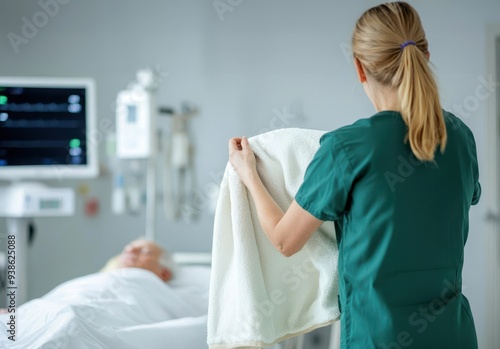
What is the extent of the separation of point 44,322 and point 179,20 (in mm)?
2402

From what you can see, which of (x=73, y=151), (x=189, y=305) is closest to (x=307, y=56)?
(x=73, y=151)

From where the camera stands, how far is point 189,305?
8.11 ft

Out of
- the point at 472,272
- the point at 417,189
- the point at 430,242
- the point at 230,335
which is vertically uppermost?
the point at 417,189

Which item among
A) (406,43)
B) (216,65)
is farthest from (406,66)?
(216,65)

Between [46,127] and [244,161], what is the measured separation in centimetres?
212

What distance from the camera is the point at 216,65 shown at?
3.85 metres

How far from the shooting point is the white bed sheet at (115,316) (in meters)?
1.75

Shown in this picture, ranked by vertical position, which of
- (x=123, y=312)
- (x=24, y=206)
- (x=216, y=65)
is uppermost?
(x=216, y=65)

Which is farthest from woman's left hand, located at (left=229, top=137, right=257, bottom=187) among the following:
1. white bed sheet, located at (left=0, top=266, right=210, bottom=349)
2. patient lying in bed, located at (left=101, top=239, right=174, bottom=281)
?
patient lying in bed, located at (left=101, top=239, right=174, bottom=281)

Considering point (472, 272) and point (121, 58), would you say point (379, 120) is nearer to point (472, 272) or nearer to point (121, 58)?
point (472, 272)

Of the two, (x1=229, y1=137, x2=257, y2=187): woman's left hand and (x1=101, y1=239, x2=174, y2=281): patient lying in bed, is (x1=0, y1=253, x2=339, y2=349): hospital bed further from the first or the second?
(x1=229, y1=137, x2=257, y2=187): woman's left hand

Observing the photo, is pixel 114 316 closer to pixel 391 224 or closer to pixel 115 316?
pixel 115 316

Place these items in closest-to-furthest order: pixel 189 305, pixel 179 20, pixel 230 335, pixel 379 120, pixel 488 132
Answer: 1. pixel 379 120
2. pixel 230 335
3. pixel 189 305
4. pixel 488 132
5. pixel 179 20

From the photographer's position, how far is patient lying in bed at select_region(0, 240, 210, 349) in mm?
1761
